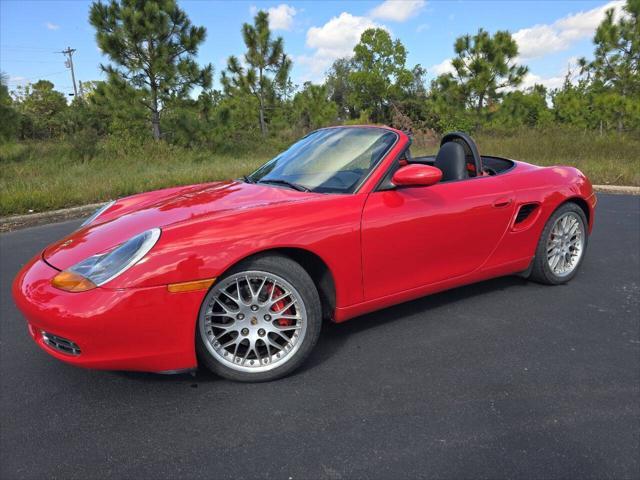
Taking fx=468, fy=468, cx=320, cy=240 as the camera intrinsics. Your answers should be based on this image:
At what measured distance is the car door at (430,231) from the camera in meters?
2.59

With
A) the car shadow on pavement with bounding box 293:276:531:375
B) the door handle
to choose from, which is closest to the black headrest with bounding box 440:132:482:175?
the door handle

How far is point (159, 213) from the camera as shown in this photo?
8.54 feet

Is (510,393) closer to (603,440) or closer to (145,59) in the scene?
(603,440)

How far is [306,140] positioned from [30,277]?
200cm

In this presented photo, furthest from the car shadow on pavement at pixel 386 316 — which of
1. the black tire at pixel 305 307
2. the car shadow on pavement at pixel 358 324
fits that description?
the black tire at pixel 305 307

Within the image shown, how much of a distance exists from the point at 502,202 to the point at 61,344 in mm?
2685

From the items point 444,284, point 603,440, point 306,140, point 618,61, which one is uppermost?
point 618,61

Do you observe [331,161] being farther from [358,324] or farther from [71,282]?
[71,282]

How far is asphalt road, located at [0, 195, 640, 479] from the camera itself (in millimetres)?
1805

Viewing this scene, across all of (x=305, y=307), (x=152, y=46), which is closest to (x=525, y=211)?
(x=305, y=307)

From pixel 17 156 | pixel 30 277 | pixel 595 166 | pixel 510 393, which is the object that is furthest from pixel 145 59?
pixel 510 393

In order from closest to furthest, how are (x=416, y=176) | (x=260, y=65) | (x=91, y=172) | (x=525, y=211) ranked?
1. (x=416, y=176)
2. (x=525, y=211)
3. (x=91, y=172)
4. (x=260, y=65)

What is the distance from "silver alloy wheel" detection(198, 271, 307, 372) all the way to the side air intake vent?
5.87 feet

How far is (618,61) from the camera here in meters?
15.6
